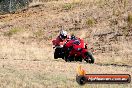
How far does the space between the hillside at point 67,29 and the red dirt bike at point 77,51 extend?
0.78m

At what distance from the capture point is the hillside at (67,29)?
22.2m

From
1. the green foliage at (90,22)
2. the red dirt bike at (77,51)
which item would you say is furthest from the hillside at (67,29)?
the red dirt bike at (77,51)

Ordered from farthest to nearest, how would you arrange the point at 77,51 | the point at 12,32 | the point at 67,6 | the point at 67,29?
the point at 67,6
the point at 12,32
the point at 67,29
the point at 77,51

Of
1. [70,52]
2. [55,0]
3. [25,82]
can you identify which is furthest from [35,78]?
[55,0]

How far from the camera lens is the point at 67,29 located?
140ft

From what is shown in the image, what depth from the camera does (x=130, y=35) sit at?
36.3 meters

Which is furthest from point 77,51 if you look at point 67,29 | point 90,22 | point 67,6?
point 67,6

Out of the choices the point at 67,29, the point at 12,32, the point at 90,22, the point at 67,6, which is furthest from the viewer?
the point at 67,6

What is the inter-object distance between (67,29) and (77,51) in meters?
20.7

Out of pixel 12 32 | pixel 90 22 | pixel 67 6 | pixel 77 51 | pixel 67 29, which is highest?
pixel 67 6

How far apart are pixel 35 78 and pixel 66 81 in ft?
3.96

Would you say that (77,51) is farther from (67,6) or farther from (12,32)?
(67,6)

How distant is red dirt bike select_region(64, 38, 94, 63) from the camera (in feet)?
72.0

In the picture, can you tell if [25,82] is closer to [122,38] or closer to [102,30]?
[122,38]
